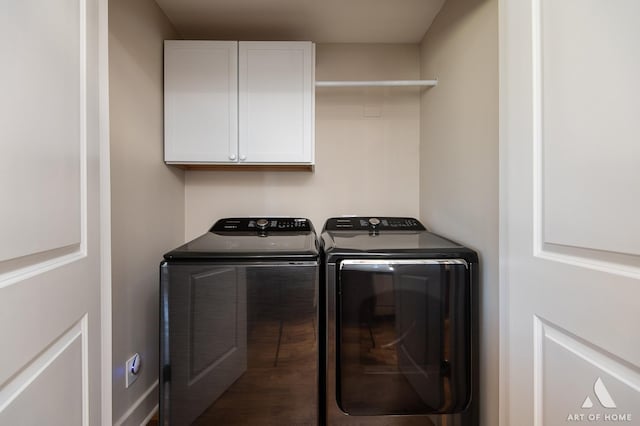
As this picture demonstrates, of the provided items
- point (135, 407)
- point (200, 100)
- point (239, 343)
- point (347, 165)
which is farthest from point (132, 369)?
point (347, 165)

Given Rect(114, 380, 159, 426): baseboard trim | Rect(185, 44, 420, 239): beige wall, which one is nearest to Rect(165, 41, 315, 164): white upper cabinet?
Rect(185, 44, 420, 239): beige wall

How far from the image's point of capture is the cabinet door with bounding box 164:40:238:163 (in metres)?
1.70

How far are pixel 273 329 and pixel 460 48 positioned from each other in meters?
1.67

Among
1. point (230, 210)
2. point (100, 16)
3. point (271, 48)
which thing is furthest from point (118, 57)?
point (230, 210)

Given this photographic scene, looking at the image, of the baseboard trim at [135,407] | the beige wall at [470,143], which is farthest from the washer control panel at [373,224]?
the baseboard trim at [135,407]

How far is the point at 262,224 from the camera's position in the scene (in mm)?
1872

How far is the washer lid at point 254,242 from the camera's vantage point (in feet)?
4.01

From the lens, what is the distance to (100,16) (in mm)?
826

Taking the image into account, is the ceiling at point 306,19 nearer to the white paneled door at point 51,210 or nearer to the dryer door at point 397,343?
the white paneled door at point 51,210

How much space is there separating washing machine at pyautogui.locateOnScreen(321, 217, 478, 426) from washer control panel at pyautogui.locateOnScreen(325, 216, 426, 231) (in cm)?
64
